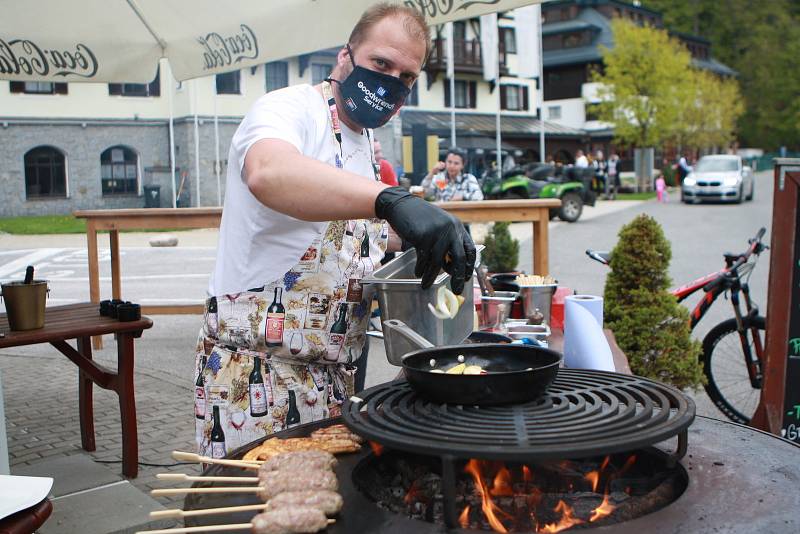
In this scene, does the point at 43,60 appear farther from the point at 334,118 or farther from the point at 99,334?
the point at 334,118

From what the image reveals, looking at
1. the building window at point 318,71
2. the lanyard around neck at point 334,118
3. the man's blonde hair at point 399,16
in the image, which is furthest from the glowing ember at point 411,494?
the building window at point 318,71

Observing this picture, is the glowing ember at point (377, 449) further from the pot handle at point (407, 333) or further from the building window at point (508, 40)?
the building window at point (508, 40)

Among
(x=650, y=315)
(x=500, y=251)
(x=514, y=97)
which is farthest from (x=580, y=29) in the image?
(x=650, y=315)

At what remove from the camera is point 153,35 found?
209 inches

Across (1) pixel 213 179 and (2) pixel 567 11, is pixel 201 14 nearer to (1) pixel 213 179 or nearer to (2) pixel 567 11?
A: (1) pixel 213 179

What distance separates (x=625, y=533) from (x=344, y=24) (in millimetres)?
3396

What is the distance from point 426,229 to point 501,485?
2.03 ft

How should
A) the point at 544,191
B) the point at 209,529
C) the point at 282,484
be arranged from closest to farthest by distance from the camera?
1. the point at 209,529
2. the point at 282,484
3. the point at 544,191

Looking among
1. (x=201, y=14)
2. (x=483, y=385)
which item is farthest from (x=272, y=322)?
(x=201, y=14)

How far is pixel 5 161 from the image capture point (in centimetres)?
2836

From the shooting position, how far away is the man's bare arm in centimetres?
164

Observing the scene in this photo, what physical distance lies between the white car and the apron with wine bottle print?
29507mm

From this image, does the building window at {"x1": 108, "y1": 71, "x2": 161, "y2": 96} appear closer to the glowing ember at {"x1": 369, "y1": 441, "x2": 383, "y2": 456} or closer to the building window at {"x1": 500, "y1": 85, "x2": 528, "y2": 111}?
the building window at {"x1": 500, "y1": 85, "x2": 528, "y2": 111}

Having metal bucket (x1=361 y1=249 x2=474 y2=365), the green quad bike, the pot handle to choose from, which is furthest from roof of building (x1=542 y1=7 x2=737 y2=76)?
the pot handle
